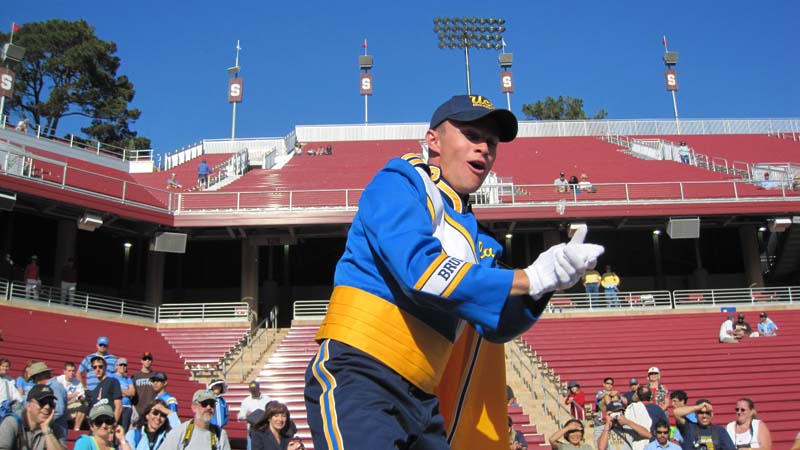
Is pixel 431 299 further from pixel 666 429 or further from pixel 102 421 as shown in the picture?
pixel 666 429

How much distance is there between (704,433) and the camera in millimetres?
9156

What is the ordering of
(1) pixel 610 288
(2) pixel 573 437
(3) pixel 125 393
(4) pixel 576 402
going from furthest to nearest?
(1) pixel 610 288 → (4) pixel 576 402 → (3) pixel 125 393 → (2) pixel 573 437

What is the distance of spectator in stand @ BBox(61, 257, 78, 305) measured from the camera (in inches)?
807

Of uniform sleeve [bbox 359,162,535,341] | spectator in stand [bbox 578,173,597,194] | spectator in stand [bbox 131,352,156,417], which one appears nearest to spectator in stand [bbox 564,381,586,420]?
spectator in stand [bbox 131,352,156,417]

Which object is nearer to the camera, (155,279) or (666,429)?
(666,429)

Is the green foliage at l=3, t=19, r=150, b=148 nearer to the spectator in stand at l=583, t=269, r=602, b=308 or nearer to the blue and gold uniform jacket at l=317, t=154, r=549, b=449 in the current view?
the spectator in stand at l=583, t=269, r=602, b=308

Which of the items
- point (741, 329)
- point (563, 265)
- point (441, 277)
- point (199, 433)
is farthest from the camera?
point (741, 329)

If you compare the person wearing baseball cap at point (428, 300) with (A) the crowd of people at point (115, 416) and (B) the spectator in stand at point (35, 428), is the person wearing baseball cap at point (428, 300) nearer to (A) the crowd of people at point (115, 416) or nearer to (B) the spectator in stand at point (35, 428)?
(A) the crowd of people at point (115, 416)

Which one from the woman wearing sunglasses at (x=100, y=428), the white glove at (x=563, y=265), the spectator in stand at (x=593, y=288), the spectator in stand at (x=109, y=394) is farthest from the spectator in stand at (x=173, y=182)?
the white glove at (x=563, y=265)

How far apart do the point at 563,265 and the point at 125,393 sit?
9146 millimetres

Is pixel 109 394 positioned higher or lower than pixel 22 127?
lower

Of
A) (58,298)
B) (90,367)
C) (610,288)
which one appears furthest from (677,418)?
(58,298)

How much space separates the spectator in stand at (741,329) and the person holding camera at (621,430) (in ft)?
34.6

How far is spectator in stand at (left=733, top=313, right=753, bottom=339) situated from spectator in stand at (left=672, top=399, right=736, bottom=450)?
10.8 meters
